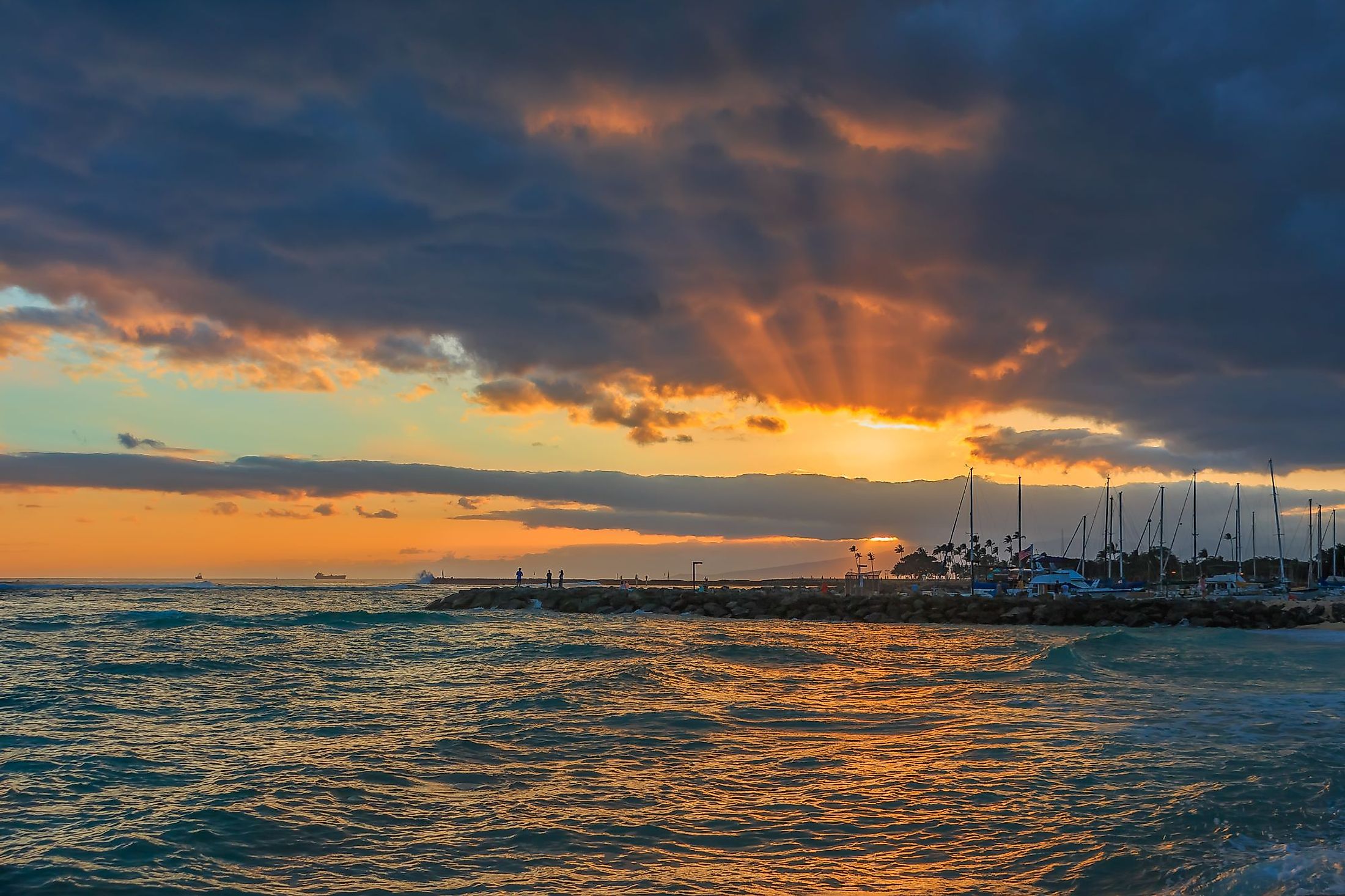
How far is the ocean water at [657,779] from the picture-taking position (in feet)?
28.8

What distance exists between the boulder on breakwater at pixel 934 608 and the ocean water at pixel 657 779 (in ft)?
119

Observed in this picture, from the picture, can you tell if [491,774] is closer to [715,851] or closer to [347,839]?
A: [347,839]

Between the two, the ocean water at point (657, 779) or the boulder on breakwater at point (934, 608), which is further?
the boulder on breakwater at point (934, 608)

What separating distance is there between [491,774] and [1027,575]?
124153 millimetres

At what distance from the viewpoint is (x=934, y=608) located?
222 feet

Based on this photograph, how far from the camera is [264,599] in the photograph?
90.6 meters

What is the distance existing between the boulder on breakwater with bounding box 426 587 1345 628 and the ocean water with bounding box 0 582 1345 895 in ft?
119

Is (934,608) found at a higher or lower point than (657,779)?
lower

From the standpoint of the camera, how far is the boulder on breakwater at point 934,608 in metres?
60.7

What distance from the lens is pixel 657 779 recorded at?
41.4 feet

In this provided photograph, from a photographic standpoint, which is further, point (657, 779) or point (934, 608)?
point (934, 608)

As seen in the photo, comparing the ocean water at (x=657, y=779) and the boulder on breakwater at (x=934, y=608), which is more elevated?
the ocean water at (x=657, y=779)

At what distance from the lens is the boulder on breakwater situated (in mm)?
60719

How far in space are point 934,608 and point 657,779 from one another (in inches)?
2318
